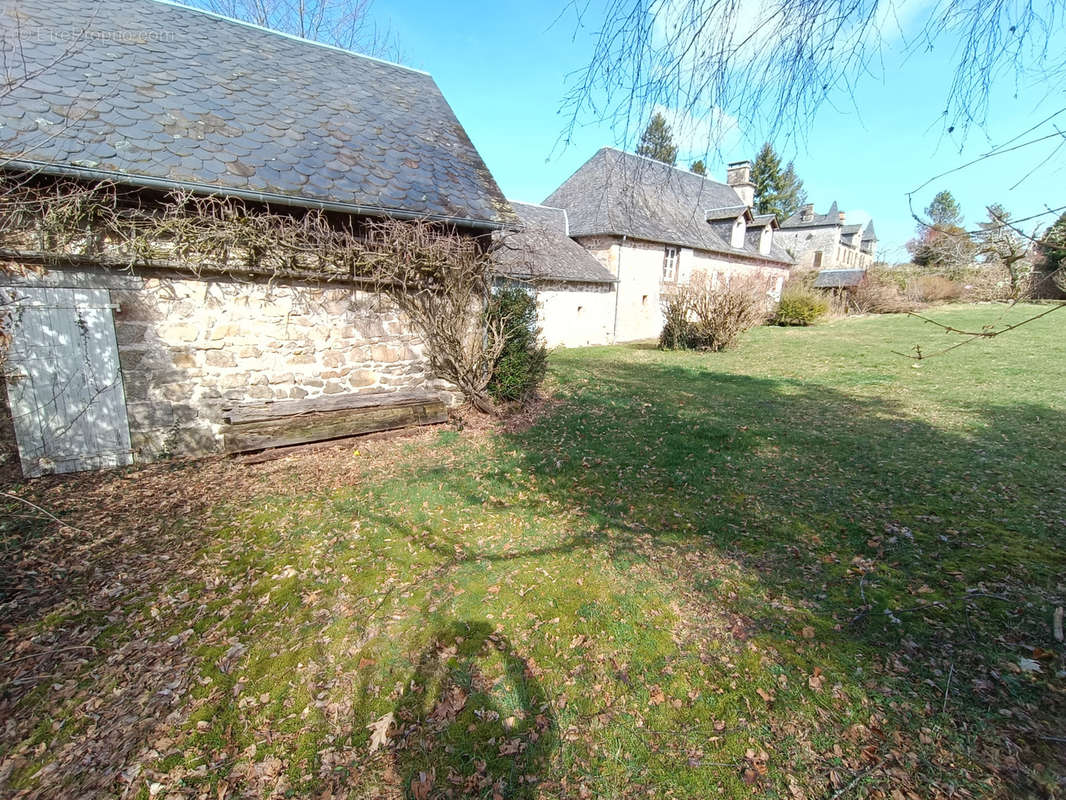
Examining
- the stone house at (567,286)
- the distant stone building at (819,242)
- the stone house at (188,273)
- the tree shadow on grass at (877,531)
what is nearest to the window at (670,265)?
the stone house at (567,286)

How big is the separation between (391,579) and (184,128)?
238 inches

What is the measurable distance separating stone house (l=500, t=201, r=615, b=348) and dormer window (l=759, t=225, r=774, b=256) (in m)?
13.1

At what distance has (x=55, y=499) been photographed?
14.5 ft

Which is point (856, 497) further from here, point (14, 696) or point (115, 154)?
point (115, 154)

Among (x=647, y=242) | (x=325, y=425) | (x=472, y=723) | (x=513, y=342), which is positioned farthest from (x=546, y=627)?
(x=647, y=242)

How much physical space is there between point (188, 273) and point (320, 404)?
6.82ft

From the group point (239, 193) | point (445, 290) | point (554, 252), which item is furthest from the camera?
point (554, 252)

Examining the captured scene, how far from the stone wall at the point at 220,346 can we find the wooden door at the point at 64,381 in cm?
12

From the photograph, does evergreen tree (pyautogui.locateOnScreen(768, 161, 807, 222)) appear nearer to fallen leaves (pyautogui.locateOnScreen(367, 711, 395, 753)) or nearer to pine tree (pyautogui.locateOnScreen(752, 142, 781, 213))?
pine tree (pyautogui.locateOnScreen(752, 142, 781, 213))

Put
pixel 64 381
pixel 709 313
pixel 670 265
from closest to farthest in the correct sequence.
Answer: pixel 64 381
pixel 709 313
pixel 670 265

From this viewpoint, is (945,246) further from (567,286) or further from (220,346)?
(567,286)

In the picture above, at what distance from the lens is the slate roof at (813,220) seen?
153 feet

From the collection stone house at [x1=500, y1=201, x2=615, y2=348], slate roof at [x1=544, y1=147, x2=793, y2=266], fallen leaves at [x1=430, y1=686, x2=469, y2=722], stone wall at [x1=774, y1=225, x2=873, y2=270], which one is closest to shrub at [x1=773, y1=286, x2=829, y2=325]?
Result: slate roof at [x1=544, y1=147, x2=793, y2=266]

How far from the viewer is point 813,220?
4928cm
